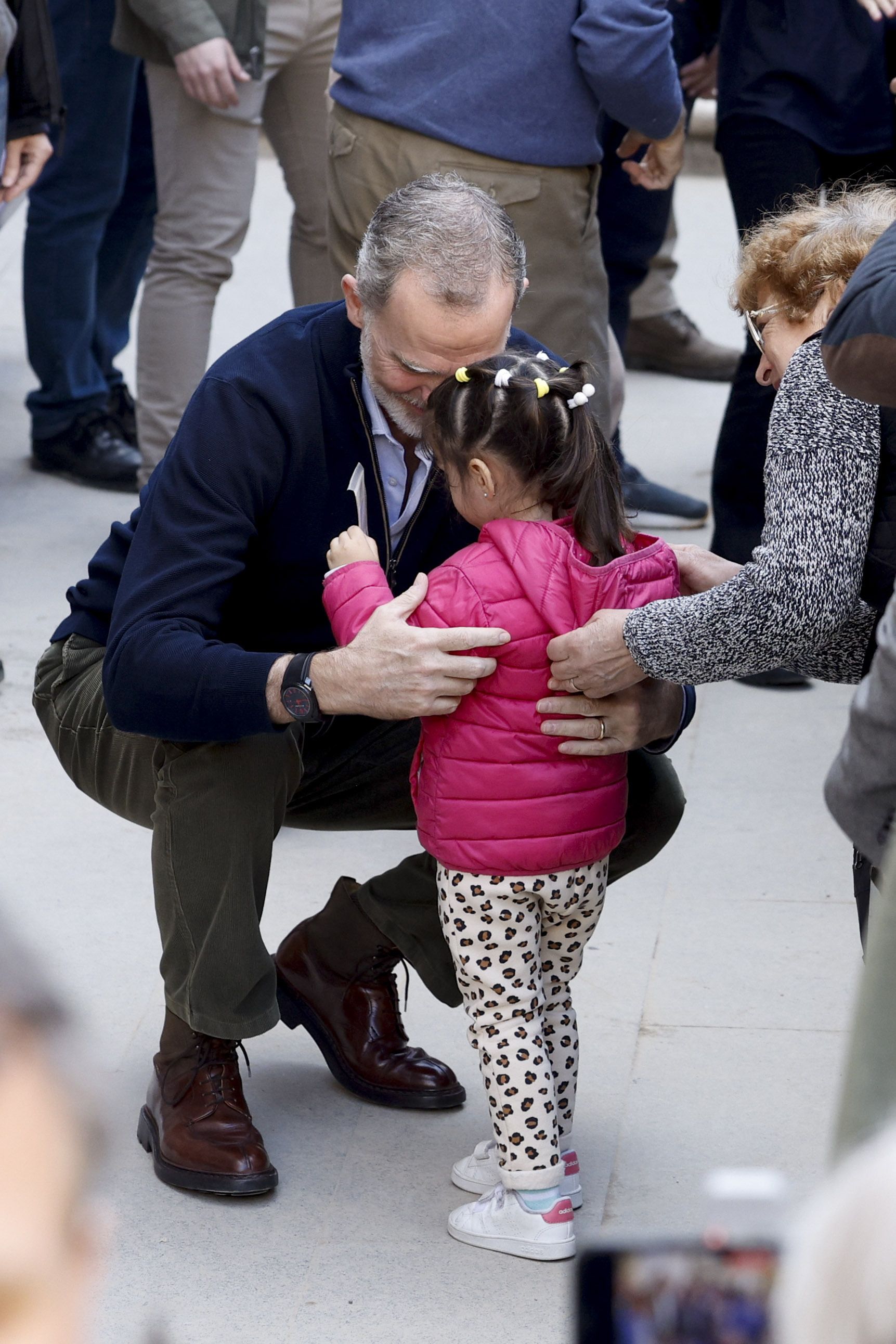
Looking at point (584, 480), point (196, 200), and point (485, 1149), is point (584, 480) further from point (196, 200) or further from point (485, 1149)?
point (196, 200)

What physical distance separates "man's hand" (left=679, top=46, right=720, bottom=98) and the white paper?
7.46 ft

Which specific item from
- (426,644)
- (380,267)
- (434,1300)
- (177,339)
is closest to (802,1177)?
(434,1300)

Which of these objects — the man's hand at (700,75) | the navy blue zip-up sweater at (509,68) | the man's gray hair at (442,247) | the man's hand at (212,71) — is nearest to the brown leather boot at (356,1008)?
the man's gray hair at (442,247)

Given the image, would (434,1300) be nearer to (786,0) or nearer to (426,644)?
(426,644)

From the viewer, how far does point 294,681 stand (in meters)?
2.17

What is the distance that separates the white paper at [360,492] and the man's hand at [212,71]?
75.7 inches

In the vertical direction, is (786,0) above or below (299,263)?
above

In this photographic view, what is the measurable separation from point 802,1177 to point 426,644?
0.86 meters

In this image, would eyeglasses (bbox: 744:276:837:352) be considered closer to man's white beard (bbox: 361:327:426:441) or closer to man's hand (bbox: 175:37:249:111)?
man's white beard (bbox: 361:327:426:441)

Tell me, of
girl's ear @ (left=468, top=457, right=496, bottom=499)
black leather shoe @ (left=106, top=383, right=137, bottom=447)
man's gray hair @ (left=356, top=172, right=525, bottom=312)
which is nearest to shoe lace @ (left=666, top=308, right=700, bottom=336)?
black leather shoe @ (left=106, top=383, right=137, bottom=447)

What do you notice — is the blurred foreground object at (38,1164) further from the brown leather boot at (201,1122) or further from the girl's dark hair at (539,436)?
the brown leather boot at (201,1122)

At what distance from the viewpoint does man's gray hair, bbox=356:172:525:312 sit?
226 cm

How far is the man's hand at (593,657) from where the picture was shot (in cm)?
209

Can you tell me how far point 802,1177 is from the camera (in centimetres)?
230
